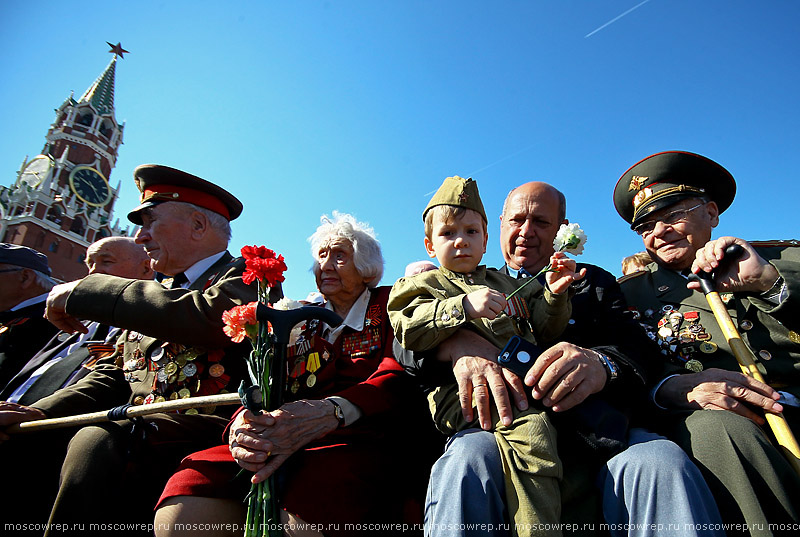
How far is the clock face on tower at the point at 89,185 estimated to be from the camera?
1919 inches

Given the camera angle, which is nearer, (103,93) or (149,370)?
(149,370)

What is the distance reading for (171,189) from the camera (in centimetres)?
328

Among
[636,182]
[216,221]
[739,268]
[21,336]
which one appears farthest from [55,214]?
[739,268]

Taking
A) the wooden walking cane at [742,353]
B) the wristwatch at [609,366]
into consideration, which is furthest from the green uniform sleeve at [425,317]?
the wooden walking cane at [742,353]

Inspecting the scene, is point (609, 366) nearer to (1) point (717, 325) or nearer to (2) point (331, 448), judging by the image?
(1) point (717, 325)

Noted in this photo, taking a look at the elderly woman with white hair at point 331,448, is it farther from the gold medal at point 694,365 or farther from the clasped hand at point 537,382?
the gold medal at point 694,365

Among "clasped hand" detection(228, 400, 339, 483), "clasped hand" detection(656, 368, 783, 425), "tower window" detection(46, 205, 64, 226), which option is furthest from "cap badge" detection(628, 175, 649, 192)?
"tower window" detection(46, 205, 64, 226)

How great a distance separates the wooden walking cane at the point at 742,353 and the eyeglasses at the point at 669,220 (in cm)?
62

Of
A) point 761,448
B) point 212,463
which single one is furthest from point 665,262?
point 212,463

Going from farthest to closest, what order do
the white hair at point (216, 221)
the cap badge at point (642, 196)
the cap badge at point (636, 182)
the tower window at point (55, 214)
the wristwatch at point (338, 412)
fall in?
the tower window at point (55, 214)
the white hair at point (216, 221)
the cap badge at point (636, 182)
the cap badge at point (642, 196)
the wristwatch at point (338, 412)

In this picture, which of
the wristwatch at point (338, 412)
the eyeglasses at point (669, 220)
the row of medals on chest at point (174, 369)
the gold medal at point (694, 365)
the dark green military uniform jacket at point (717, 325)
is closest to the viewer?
the wristwatch at point (338, 412)

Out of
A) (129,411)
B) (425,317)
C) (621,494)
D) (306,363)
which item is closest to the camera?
(621,494)

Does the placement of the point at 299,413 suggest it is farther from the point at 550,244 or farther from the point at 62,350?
the point at 62,350

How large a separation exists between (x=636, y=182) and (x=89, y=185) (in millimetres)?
60611
